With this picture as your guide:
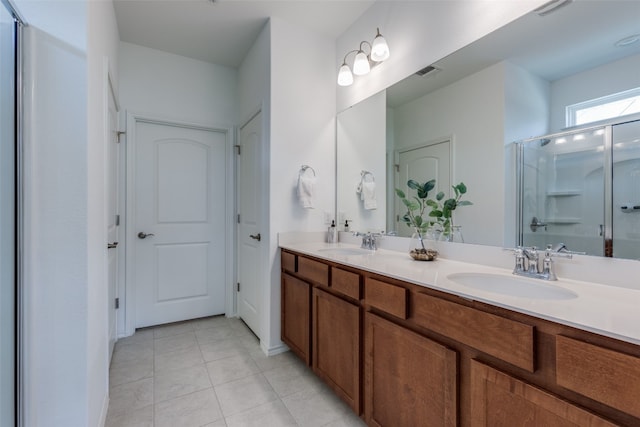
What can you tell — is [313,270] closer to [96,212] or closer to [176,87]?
[96,212]

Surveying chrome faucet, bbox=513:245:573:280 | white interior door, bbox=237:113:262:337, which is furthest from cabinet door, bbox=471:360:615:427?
white interior door, bbox=237:113:262:337

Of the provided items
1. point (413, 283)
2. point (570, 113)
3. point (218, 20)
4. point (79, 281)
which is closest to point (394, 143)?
point (570, 113)

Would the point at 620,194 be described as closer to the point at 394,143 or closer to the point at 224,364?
the point at 394,143

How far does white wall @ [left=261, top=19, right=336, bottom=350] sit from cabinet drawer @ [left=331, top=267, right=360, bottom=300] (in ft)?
2.59

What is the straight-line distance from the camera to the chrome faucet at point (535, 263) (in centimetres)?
115

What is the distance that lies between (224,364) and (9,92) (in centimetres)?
190

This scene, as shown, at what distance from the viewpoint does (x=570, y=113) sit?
1191 millimetres

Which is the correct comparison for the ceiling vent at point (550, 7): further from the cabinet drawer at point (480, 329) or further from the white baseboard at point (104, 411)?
the white baseboard at point (104, 411)

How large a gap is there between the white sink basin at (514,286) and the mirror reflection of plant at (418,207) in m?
0.41

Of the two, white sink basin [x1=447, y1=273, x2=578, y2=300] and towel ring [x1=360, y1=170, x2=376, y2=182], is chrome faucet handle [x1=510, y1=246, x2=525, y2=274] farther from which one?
towel ring [x1=360, y1=170, x2=376, y2=182]

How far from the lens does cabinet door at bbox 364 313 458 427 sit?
3.32 ft

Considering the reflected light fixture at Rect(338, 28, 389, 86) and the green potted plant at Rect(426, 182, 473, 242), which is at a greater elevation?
the reflected light fixture at Rect(338, 28, 389, 86)

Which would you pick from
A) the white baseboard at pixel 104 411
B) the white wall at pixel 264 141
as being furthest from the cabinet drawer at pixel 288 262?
the white baseboard at pixel 104 411

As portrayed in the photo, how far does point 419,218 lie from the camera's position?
180 cm
